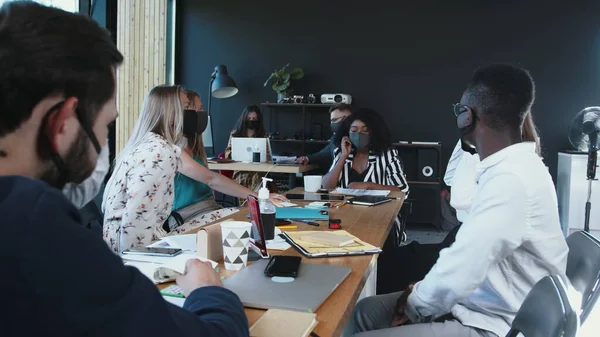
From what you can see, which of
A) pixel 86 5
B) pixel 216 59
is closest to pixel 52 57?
pixel 86 5

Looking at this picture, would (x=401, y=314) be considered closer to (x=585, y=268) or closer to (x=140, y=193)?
(x=585, y=268)

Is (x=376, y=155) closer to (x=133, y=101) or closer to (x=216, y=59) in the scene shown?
(x=133, y=101)

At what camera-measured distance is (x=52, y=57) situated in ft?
2.29

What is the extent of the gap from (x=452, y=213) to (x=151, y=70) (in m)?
4.31

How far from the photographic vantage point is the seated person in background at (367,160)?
372 cm

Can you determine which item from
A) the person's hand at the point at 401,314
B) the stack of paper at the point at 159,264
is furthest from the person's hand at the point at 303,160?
the stack of paper at the point at 159,264

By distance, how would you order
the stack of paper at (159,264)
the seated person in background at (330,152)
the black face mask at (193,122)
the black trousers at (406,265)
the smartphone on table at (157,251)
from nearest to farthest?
the stack of paper at (159,264), the smartphone on table at (157,251), the black trousers at (406,265), the black face mask at (193,122), the seated person in background at (330,152)

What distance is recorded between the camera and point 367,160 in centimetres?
380

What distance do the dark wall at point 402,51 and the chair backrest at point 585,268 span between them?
16.2 ft

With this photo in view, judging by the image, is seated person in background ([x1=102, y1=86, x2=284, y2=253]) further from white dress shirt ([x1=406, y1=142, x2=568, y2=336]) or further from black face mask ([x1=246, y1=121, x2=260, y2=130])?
black face mask ([x1=246, y1=121, x2=260, y2=130])

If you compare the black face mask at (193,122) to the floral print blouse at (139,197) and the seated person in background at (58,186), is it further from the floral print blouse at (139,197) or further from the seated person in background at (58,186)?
the seated person in background at (58,186)

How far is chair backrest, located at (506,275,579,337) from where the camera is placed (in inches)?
39.3

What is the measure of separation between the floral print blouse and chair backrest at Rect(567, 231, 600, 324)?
1656 millimetres

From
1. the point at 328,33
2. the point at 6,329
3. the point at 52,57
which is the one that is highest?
the point at 328,33
